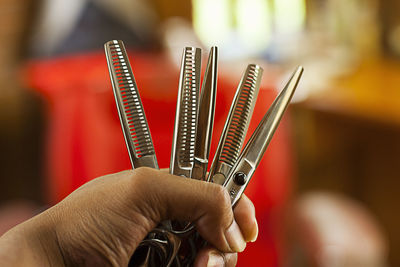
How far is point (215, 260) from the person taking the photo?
1.60ft

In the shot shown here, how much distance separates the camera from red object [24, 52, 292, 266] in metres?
1.35

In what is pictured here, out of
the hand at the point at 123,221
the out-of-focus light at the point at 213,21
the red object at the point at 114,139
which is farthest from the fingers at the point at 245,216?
the out-of-focus light at the point at 213,21

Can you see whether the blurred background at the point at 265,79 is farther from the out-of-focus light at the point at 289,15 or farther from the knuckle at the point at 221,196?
the knuckle at the point at 221,196

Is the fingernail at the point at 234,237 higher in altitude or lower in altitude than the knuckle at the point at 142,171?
lower

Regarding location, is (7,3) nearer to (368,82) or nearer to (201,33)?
(201,33)

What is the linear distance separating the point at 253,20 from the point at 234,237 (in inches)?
90.5

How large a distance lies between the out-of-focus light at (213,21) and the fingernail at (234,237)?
2.19 m

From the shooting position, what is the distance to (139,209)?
18.4 inches

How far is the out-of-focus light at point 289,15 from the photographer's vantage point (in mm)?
2682

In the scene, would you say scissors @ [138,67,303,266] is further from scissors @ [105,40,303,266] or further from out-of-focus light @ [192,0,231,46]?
out-of-focus light @ [192,0,231,46]

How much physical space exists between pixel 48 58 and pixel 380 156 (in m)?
1.29

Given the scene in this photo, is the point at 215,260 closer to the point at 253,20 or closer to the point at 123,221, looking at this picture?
the point at 123,221

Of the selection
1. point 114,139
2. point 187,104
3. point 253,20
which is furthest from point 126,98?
point 253,20

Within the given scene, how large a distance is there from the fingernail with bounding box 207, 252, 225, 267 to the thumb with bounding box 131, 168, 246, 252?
0.04 feet
